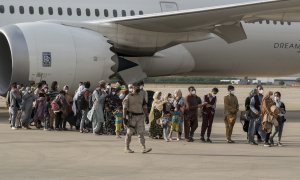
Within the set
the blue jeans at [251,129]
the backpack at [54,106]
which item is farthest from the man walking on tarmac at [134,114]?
the backpack at [54,106]

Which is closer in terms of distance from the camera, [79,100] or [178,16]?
[79,100]

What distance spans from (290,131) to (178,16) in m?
4.86

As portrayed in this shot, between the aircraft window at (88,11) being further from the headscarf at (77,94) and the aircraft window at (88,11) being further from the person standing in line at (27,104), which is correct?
the person standing in line at (27,104)

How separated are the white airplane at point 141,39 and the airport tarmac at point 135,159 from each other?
312 cm

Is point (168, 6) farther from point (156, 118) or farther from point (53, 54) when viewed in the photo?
point (156, 118)

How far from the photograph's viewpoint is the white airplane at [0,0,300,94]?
20.1m

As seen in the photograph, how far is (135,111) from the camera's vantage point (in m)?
14.0

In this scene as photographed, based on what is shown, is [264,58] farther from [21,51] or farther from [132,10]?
[21,51]

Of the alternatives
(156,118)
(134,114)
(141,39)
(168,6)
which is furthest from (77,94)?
(168,6)

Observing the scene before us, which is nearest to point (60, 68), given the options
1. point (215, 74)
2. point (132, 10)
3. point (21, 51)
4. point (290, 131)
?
point (21, 51)

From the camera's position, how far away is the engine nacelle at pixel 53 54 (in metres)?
19.9

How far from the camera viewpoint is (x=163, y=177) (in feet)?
34.9

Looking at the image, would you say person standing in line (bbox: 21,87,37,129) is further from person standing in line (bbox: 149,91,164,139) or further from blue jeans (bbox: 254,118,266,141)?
blue jeans (bbox: 254,118,266,141)

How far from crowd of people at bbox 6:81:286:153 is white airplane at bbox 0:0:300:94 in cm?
102
